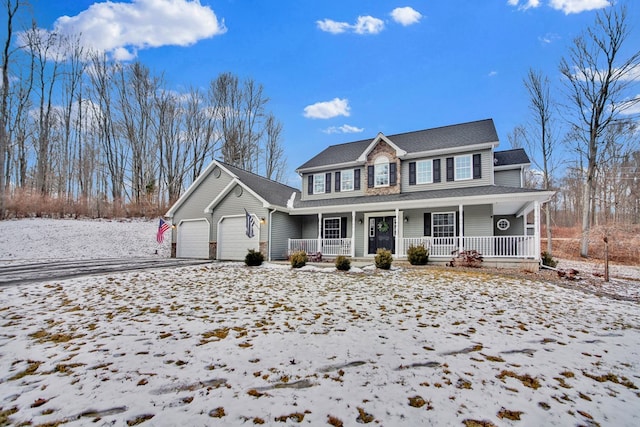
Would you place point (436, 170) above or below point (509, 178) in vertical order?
above

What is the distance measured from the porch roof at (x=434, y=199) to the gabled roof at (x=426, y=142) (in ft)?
6.58

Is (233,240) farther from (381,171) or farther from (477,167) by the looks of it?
(477,167)

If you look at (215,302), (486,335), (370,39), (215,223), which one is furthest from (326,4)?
(486,335)

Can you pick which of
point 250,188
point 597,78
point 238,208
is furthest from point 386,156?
point 597,78

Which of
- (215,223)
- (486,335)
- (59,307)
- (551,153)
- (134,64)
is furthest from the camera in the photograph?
(134,64)

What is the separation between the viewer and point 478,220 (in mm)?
12641

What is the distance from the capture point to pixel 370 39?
57.2 ft

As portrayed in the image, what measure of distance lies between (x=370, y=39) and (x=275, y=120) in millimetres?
15436

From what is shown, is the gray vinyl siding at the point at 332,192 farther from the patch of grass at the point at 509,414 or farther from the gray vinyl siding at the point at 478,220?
the patch of grass at the point at 509,414

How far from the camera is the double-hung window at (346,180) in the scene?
15.6m

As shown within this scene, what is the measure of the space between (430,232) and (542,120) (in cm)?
1330

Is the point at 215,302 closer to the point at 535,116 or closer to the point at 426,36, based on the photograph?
the point at 426,36

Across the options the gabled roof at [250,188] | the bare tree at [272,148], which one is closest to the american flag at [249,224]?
the gabled roof at [250,188]

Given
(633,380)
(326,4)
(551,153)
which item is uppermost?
(326,4)
